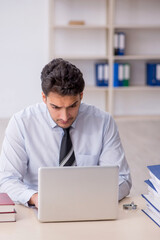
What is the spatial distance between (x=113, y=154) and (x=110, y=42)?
15.4 ft

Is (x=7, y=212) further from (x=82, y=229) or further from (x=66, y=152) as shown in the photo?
(x=66, y=152)

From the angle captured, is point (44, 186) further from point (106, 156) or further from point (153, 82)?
point (153, 82)

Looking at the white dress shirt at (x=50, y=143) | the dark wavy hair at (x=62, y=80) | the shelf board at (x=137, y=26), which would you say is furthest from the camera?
the shelf board at (x=137, y=26)

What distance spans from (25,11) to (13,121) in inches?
193

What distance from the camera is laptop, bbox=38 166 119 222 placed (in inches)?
67.9

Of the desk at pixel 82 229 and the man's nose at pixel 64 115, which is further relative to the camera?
the man's nose at pixel 64 115

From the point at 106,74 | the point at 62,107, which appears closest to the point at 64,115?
the point at 62,107

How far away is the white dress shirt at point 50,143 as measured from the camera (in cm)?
225

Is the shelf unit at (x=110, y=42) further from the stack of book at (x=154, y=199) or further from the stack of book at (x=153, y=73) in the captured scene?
the stack of book at (x=154, y=199)

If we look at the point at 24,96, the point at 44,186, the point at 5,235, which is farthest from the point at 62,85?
the point at 24,96

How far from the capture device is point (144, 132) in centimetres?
630

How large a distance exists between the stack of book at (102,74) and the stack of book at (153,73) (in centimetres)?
66

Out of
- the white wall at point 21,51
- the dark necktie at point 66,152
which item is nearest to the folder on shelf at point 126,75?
the white wall at point 21,51

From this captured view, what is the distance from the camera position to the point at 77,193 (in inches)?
69.2
